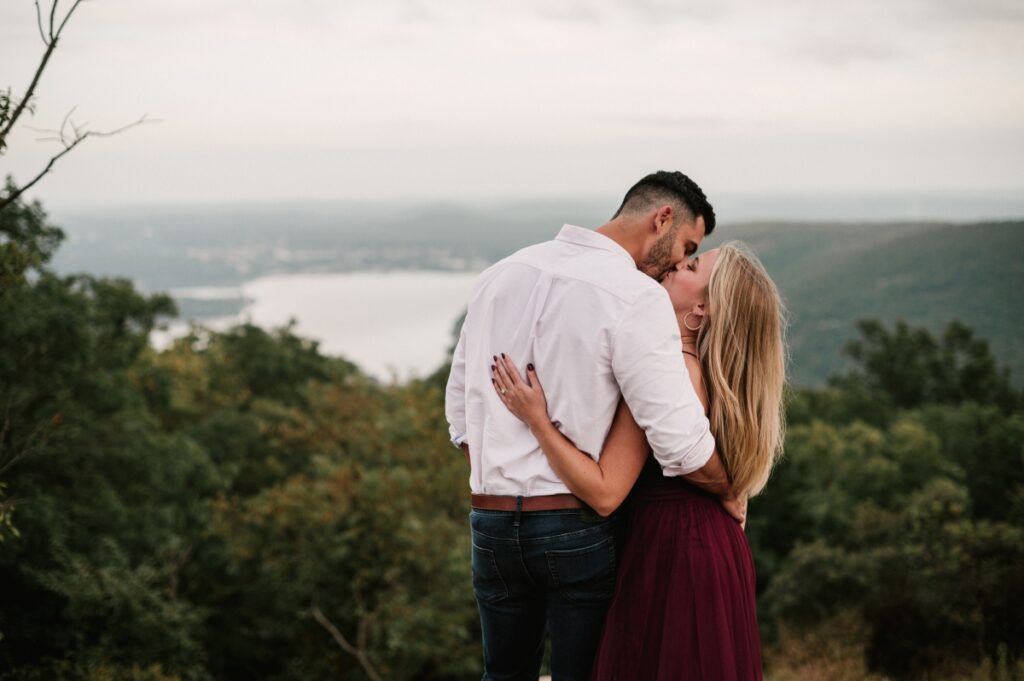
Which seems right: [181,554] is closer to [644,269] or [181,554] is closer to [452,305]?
[644,269]

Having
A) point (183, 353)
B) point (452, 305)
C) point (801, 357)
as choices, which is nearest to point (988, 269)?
point (801, 357)

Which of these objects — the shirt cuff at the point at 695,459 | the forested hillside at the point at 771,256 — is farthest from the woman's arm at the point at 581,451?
the forested hillside at the point at 771,256

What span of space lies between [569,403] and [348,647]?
1246 centimetres

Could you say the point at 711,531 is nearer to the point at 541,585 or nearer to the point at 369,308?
the point at 541,585

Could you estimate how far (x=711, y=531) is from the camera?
9.10ft

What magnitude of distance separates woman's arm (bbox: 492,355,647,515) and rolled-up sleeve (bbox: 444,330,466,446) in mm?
407

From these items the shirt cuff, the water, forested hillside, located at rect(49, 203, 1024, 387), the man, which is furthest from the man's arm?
the water

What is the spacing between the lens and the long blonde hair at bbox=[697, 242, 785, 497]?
109 inches

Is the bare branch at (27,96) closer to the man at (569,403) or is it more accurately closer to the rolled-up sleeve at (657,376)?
the man at (569,403)

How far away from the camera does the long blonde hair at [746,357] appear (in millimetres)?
2760

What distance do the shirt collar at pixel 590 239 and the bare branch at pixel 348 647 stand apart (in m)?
12.5

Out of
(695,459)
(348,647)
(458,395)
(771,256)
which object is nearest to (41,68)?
(458,395)

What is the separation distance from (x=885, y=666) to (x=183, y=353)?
27504 millimetres

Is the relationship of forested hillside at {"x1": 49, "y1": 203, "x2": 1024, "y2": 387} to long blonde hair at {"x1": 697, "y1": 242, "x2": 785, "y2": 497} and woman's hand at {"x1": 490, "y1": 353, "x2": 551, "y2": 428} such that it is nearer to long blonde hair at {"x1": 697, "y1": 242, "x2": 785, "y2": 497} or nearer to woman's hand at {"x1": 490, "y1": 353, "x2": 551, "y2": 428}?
long blonde hair at {"x1": 697, "y1": 242, "x2": 785, "y2": 497}
